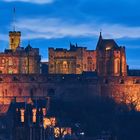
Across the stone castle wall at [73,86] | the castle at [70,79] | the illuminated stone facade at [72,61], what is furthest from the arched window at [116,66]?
the illuminated stone facade at [72,61]

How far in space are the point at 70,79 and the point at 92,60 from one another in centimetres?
880

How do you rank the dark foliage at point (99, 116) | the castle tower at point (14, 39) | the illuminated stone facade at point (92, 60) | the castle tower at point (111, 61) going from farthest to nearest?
the castle tower at point (14, 39), the illuminated stone facade at point (92, 60), the castle tower at point (111, 61), the dark foliage at point (99, 116)

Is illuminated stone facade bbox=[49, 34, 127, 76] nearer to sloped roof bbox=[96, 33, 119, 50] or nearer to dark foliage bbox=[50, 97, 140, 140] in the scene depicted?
sloped roof bbox=[96, 33, 119, 50]

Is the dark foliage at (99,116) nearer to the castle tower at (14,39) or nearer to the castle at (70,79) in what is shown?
the castle at (70,79)

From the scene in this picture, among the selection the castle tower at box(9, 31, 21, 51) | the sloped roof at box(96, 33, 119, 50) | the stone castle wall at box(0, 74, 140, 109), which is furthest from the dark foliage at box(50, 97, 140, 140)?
the castle tower at box(9, 31, 21, 51)

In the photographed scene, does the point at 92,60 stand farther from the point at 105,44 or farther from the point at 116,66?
the point at 116,66

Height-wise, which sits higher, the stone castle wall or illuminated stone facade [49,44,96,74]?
illuminated stone facade [49,44,96,74]

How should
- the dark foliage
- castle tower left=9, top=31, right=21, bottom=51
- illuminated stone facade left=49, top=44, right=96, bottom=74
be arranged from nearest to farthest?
the dark foliage < illuminated stone facade left=49, top=44, right=96, bottom=74 < castle tower left=9, top=31, right=21, bottom=51

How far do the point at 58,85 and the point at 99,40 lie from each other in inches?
328

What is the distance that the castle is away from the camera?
5007 inches

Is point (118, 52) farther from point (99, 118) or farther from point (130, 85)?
point (99, 118)

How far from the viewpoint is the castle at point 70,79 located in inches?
5007

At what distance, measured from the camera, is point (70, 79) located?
129m

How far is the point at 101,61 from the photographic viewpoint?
130875 millimetres
